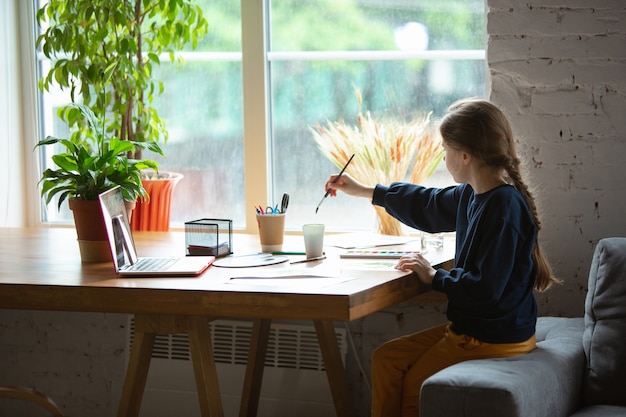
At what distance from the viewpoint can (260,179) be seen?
135 inches

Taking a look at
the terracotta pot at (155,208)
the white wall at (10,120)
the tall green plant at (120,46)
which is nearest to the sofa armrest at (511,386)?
the terracotta pot at (155,208)

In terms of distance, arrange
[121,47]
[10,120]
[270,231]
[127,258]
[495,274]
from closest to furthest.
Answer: [495,274] → [127,258] → [270,231] → [121,47] → [10,120]

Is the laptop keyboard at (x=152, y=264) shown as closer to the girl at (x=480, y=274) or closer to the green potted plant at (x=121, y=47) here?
the girl at (x=480, y=274)

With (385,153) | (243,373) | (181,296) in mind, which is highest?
(385,153)

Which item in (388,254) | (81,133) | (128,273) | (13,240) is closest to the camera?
(128,273)

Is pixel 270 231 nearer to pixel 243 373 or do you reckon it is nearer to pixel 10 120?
pixel 243 373

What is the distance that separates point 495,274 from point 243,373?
4.42 feet

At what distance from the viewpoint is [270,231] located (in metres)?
2.65

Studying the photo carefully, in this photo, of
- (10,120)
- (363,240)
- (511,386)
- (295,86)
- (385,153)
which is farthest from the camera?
(10,120)

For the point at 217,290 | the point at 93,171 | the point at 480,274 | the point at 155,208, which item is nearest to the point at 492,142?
the point at 480,274

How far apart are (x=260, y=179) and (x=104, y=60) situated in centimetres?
77

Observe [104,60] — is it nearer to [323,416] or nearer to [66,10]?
[66,10]

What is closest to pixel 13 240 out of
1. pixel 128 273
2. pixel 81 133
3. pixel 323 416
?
pixel 81 133

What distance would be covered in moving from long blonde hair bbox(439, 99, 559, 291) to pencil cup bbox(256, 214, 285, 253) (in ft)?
2.03
